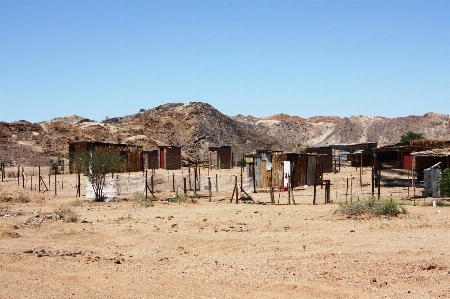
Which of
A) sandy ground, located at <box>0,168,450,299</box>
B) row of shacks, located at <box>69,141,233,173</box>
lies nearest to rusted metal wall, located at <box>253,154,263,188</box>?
sandy ground, located at <box>0,168,450,299</box>

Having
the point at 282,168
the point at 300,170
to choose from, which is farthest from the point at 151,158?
the point at 282,168

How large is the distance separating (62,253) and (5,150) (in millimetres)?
47604

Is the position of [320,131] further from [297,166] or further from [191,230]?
[191,230]

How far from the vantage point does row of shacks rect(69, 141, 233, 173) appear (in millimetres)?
42750

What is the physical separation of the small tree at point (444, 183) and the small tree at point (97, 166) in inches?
595

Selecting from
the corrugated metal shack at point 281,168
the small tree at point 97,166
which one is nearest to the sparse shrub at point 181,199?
the small tree at point 97,166

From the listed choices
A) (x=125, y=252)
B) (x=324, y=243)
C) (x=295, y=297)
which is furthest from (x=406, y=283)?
(x=125, y=252)

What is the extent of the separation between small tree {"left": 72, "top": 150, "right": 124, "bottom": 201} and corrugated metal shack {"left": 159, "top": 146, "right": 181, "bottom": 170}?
19.1 metres

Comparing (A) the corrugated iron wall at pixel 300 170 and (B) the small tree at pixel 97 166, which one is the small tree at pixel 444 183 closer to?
(A) the corrugated iron wall at pixel 300 170

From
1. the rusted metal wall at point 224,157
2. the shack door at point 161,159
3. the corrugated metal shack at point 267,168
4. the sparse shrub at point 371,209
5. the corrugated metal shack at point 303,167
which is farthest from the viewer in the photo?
the rusted metal wall at point 224,157

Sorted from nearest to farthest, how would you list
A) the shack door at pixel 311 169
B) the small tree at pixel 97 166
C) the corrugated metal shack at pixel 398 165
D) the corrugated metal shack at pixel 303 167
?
the small tree at pixel 97 166 < the corrugated metal shack at pixel 398 165 < the corrugated metal shack at pixel 303 167 < the shack door at pixel 311 169

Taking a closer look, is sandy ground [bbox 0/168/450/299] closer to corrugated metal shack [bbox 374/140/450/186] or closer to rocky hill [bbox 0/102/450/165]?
corrugated metal shack [bbox 374/140/450/186]

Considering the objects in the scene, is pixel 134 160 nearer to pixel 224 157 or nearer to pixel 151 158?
pixel 151 158

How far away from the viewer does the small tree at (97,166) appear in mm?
25969
